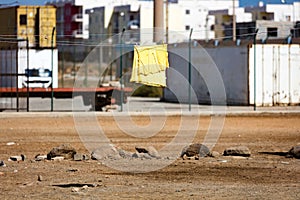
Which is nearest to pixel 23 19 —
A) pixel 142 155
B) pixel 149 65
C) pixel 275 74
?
pixel 275 74

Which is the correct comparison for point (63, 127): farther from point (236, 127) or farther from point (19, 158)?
point (19, 158)

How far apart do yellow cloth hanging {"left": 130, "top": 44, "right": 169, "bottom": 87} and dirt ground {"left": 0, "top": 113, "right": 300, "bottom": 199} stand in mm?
2048

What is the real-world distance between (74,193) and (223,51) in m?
31.5

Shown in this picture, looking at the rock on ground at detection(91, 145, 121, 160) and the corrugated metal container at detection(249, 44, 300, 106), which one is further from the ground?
the corrugated metal container at detection(249, 44, 300, 106)

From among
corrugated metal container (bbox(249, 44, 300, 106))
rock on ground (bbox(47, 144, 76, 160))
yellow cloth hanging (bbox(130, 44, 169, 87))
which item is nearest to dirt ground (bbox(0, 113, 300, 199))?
rock on ground (bbox(47, 144, 76, 160))

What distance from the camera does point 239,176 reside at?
15.4 metres

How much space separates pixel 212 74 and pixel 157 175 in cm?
2858

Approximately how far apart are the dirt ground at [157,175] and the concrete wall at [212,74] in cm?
1645

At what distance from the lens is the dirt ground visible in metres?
13.2

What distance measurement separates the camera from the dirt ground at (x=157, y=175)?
1316cm

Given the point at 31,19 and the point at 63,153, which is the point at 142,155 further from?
the point at 31,19

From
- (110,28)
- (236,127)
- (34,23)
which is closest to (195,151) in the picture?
(236,127)

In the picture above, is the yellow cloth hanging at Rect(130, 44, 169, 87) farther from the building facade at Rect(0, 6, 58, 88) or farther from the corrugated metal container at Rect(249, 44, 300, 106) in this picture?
the building facade at Rect(0, 6, 58, 88)

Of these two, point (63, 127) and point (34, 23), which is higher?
point (34, 23)
